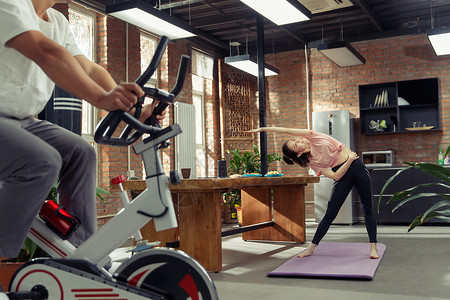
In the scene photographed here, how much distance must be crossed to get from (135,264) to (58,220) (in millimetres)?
305

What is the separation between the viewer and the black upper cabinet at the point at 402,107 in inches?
339

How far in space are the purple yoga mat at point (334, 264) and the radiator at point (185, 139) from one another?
373 centimetres

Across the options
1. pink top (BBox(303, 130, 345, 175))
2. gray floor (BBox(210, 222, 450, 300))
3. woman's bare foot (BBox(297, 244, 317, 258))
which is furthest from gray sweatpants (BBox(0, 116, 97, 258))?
woman's bare foot (BBox(297, 244, 317, 258))

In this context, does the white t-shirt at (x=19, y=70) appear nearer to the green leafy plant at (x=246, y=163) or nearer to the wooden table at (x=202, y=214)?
the wooden table at (x=202, y=214)

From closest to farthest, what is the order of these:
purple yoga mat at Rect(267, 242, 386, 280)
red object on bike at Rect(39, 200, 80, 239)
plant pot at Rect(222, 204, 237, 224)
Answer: red object on bike at Rect(39, 200, 80, 239), purple yoga mat at Rect(267, 242, 386, 280), plant pot at Rect(222, 204, 237, 224)

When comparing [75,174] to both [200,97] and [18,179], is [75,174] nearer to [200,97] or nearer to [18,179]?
[18,179]

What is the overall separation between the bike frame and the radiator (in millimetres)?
6653

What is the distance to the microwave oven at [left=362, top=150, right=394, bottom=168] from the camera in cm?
844

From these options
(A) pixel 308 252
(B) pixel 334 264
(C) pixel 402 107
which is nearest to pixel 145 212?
(B) pixel 334 264

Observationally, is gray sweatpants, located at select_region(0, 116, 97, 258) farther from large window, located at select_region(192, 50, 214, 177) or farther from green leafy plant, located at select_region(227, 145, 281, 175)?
large window, located at select_region(192, 50, 214, 177)

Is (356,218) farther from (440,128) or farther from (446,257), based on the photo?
(446,257)

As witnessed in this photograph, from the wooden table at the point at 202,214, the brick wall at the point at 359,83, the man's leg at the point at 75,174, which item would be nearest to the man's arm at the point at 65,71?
the man's leg at the point at 75,174

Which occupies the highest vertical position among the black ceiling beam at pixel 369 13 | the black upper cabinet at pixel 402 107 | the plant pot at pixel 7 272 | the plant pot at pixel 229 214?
the black ceiling beam at pixel 369 13

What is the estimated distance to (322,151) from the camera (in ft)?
14.4
